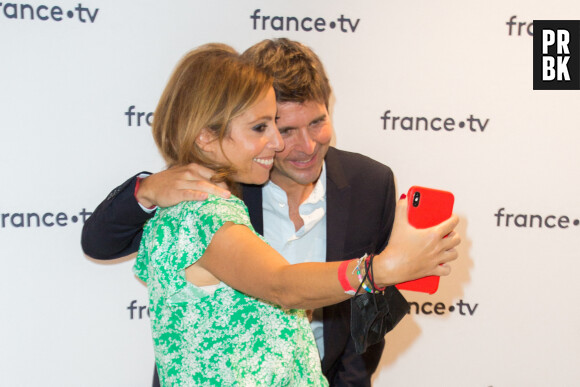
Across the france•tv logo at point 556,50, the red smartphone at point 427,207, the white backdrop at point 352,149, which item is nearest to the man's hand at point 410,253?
the red smartphone at point 427,207

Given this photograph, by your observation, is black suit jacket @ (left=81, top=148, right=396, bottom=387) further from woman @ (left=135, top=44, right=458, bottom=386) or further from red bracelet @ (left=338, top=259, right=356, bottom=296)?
red bracelet @ (left=338, top=259, right=356, bottom=296)

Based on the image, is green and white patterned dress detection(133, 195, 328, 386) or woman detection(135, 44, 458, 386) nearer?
woman detection(135, 44, 458, 386)

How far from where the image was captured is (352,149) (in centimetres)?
246

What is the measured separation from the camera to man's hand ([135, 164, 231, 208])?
135 centimetres

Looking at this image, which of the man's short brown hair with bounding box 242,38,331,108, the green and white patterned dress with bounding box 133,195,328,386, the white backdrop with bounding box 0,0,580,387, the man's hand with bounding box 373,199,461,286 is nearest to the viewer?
the man's hand with bounding box 373,199,461,286

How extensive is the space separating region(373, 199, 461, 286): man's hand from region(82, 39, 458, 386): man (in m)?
0.81

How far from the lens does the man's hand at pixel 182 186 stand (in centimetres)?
135

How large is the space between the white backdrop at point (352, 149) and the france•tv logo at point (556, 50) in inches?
1.4

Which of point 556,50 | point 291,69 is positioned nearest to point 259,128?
point 291,69

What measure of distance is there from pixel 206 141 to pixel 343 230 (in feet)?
2.11

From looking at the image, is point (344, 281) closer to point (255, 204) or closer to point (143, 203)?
point (143, 203)

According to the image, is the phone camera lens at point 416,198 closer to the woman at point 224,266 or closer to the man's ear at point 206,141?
the woman at point 224,266

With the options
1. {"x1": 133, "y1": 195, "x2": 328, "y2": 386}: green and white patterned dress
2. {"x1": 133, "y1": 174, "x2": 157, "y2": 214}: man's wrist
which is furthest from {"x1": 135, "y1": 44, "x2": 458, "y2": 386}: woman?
{"x1": 133, "y1": 174, "x2": 157, "y2": 214}: man's wrist

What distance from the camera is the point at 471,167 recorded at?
8.17 ft
